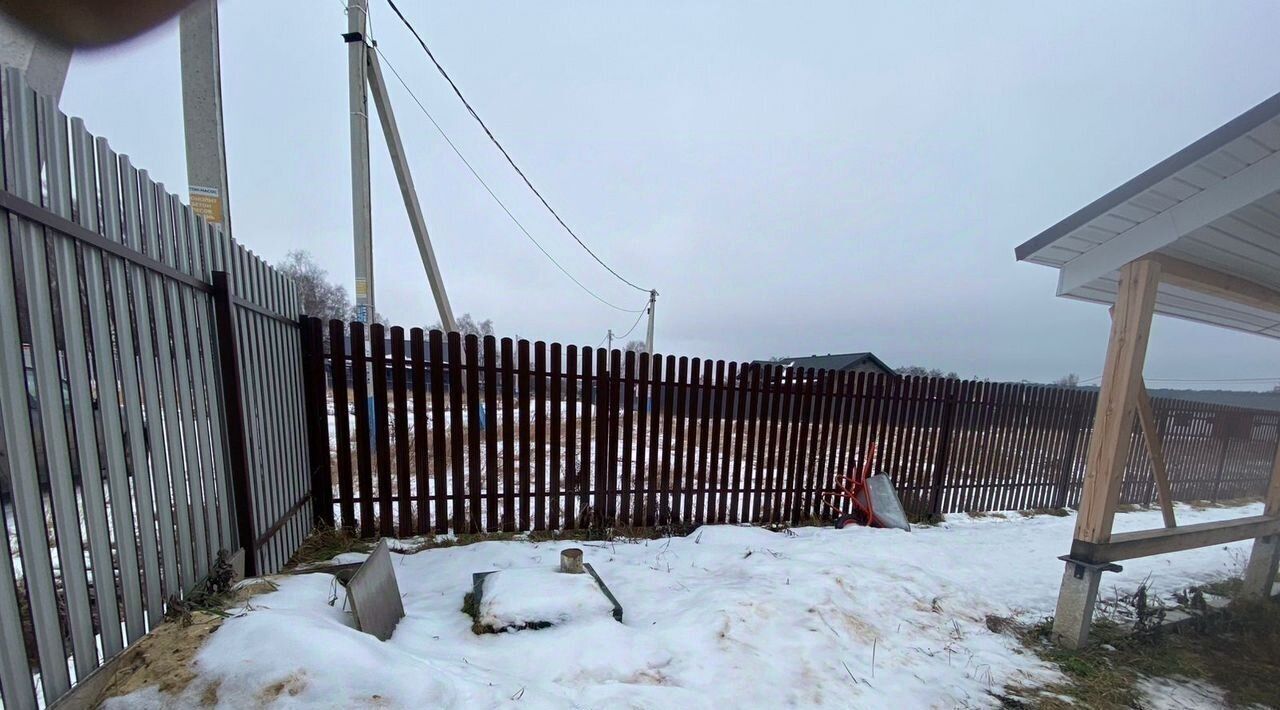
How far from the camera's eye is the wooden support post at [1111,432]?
2830mm

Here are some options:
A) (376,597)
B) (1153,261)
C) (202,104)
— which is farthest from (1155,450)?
(202,104)

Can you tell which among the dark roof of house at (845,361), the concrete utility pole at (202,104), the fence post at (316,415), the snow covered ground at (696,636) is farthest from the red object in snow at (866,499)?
the dark roof of house at (845,361)

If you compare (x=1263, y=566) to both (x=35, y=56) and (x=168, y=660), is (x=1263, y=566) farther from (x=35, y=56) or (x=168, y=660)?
(x=35, y=56)

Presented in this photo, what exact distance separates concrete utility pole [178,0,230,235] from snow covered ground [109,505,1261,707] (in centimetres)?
277

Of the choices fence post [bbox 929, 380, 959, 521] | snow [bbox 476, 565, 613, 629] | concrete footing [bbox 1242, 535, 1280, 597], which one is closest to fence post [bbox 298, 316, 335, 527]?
snow [bbox 476, 565, 613, 629]

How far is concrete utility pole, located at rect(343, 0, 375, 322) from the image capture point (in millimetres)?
5730

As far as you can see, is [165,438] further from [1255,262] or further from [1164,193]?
[1255,262]

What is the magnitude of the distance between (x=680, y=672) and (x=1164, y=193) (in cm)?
360

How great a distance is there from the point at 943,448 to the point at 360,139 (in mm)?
8339

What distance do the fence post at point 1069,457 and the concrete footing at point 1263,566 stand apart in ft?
11.3

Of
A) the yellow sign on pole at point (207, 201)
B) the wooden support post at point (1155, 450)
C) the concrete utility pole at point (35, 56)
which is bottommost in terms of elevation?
the wooden support post at point (1155, 450)

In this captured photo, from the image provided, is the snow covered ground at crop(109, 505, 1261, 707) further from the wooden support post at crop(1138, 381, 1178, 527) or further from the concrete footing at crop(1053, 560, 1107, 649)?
the wooden support post at crop(1138, 381, 1178, 527)

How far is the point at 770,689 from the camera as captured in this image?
226 centimetres

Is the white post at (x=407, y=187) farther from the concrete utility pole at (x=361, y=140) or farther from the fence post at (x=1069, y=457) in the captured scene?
the fence post at (x=1069, y=457)
